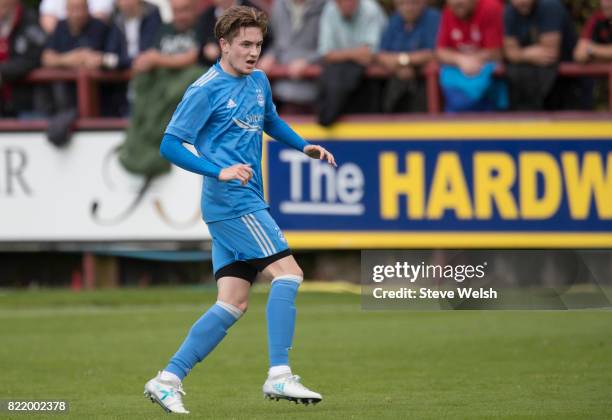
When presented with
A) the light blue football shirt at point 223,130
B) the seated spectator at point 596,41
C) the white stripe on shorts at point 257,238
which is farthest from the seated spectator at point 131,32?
the white stripe on shorts at point 257,238

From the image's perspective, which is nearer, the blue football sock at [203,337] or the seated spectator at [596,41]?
the blue football sock at [203,337]

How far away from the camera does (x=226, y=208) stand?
782cm

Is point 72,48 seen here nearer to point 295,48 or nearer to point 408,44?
point 295,48

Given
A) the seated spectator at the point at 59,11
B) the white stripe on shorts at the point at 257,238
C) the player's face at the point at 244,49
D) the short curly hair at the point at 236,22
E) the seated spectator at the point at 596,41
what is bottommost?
the white stripe on shorts at the point at 257,238

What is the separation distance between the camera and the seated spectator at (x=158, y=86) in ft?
52.9

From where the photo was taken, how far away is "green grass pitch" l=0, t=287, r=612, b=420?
8.05m

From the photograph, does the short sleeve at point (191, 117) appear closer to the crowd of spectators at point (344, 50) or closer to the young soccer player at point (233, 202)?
the young soccer player at point (233, 202)

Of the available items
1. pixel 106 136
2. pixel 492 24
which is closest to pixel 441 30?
pixel 492 24

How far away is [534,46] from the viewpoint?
14.8 metres

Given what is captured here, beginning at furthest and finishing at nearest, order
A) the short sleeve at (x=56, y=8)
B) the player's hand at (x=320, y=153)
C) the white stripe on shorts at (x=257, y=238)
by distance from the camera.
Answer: the short sleeve at (x=56, y=8) → the player's hand at (x=320, y=153) → the white stripe on shorts at (x=257, y=238)

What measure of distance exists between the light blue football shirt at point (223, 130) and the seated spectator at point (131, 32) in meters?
8.81

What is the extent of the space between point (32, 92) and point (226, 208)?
10.0 m

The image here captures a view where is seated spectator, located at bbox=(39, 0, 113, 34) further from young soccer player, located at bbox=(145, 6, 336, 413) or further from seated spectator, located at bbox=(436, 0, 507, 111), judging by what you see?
young soccer player, located at bbox=(145, 6, 336, 413)

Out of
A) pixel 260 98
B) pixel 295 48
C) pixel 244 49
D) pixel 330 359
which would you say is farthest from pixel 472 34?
pixel 244 49
